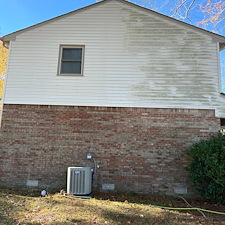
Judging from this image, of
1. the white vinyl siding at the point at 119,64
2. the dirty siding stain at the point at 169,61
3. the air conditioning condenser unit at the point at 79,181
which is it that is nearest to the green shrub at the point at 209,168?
the white vinyl siding at the point at 119,64

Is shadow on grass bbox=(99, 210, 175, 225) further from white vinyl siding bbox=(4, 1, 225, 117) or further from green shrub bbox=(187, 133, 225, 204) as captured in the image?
white vinyl siding bbox=(4, 1, 225, 117)

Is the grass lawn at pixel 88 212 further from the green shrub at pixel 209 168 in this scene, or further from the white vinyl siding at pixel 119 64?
the white vinyl siding at pixel 119 64

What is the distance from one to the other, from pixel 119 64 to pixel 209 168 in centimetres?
420

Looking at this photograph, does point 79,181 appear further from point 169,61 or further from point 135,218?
point 169,61

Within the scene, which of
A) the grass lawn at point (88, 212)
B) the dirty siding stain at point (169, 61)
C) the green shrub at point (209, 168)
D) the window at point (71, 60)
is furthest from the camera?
the window at point (71, 60)

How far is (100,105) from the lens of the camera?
676 cm

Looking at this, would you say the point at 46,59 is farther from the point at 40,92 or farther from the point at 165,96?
the point at 165,96

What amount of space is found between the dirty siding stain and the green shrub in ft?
5.22

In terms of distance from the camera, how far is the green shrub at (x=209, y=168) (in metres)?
5.21

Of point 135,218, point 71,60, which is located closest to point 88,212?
point 135,218

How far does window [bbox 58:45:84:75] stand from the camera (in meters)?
7.05

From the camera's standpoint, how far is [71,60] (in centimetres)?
710

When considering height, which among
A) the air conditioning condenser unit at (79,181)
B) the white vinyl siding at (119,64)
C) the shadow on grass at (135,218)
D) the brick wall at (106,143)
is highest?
the white vinyl siding at (119,64)

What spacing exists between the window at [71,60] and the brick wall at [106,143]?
1.28m
